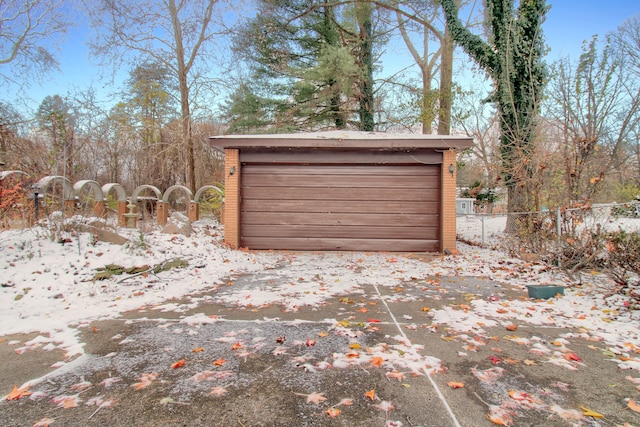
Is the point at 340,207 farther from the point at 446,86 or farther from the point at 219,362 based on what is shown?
the point at 446,86

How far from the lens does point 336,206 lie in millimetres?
7551

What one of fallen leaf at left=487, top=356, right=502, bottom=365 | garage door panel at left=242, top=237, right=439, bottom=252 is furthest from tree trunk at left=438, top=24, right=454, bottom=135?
fallen leaf at left=487, top=356, right=502, bottom=365

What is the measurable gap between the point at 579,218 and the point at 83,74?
1626cm

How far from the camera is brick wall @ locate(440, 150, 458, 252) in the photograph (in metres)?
7.15

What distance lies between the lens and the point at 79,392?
6.04 feet

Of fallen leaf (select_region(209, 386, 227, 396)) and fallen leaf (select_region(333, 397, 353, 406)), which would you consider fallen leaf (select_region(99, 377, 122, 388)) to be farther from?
fallen leaf (select_region(333, 397, 353, 406))

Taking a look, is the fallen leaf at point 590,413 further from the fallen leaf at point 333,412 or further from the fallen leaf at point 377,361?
the fallen leaf at point 333,412

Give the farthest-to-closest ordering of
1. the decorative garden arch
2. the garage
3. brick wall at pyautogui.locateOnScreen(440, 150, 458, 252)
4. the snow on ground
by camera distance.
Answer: the garage → brick wall at pyautogui.locateOnScreen(440, 150, 458, 252) → the decorative garden arch → the snow on ground

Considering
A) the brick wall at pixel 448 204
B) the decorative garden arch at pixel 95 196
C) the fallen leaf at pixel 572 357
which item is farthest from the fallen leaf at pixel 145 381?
the brick wall at pixel 448 204

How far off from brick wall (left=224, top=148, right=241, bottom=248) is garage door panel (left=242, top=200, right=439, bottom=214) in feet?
1.08

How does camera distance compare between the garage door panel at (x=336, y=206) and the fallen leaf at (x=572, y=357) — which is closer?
the fallen leaf at (x=572, y=357)

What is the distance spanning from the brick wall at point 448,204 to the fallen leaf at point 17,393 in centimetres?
684

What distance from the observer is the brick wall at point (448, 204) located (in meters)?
7.15

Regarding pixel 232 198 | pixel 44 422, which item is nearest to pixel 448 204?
pixel 232 198
